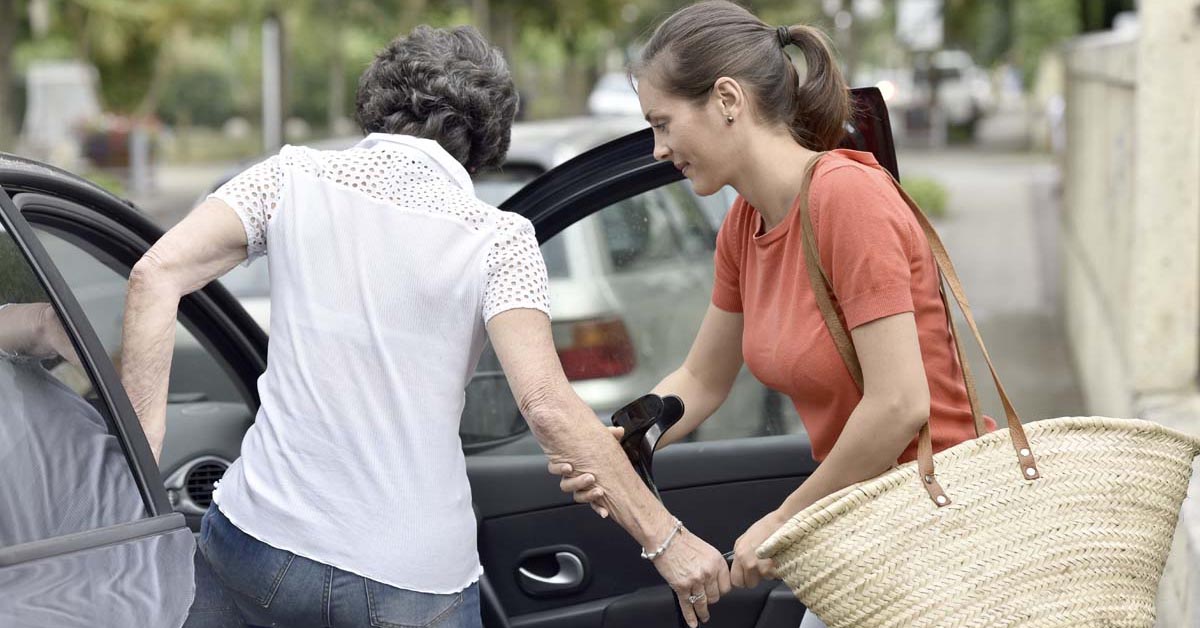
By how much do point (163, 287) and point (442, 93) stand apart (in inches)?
21.4

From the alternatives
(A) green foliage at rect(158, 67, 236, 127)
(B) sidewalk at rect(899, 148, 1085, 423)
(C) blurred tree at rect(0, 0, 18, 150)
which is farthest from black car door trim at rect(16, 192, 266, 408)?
(A) green foliage at rect(158, 67, 236, 127)

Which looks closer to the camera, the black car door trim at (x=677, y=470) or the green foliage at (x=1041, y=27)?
the black car door trim at (x=677, y=470)

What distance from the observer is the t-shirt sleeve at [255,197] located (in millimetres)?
2275

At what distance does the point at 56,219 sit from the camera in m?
2.54

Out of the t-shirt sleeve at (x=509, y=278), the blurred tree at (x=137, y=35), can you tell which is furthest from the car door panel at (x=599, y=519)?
the blurred tree at (x=137, y=35)

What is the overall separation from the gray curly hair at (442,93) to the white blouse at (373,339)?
119 millimetres

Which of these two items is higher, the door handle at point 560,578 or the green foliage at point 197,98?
the door handle at point 560,578

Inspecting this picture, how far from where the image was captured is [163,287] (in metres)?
2.22

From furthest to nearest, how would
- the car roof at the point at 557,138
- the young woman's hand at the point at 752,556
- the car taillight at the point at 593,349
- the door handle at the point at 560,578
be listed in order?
the car roof at the point at 557,138, the car taillight at the point at 593,349, the door handle at the point at 560,578, the young woman's hand at the point at 752,556

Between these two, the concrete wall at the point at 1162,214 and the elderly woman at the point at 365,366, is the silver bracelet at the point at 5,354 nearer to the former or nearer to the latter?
the elderly woman at the point at 365,366

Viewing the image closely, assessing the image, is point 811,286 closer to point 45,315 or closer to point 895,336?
point 895,336

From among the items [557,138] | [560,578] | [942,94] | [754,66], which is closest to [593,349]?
[560,578]

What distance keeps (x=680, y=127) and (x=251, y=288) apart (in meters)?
3.91

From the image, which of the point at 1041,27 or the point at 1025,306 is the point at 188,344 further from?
the point at 1041,27
